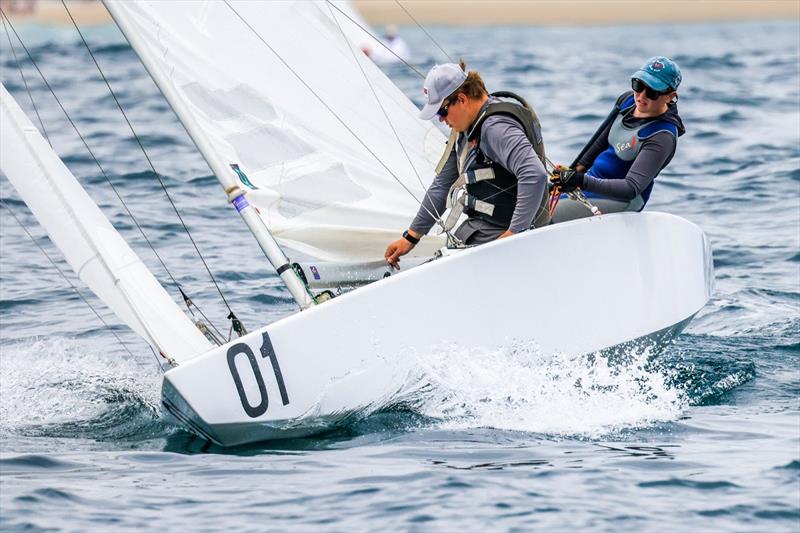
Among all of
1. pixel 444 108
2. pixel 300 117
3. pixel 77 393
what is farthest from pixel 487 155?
pixel 77 393

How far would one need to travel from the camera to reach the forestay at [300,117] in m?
5.31

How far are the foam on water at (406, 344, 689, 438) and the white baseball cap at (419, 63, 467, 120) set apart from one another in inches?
35.7

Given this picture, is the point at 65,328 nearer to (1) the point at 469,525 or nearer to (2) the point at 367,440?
(2) the point at 367,440

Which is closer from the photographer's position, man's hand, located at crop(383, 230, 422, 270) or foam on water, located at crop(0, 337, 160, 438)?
foam on water, located at crop(0, 337, 160, 438)

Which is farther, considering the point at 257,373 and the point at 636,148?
the point at 636,148

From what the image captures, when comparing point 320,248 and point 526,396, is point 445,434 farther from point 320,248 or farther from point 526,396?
point 320,248

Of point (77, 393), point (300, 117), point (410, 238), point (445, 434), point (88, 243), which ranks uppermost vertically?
point (300, 117)

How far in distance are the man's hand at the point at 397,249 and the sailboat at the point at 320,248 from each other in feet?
0.21

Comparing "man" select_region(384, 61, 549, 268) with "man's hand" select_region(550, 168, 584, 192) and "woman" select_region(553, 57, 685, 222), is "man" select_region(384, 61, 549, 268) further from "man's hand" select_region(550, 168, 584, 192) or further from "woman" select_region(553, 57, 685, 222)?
"woman" select_region(553, 57, 685, 222)

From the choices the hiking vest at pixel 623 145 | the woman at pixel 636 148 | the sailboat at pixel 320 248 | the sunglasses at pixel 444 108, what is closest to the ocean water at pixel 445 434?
the sailboat at pixel 320 248

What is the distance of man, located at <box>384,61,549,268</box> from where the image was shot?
15.0ft

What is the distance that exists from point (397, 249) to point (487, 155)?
2.20 ft

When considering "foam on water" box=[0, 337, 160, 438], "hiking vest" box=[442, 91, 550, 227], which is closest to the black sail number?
"foam on water" box=[0, 337, 160, 438]

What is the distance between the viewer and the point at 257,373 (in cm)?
425
